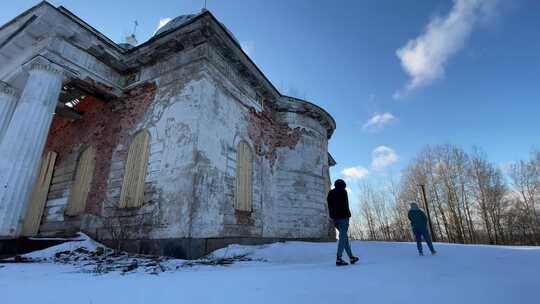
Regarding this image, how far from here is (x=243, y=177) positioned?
8.41m

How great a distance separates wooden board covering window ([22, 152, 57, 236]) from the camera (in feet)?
28.3

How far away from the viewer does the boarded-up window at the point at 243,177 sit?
802cm

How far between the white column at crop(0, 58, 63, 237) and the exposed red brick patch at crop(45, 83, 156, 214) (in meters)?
1.63

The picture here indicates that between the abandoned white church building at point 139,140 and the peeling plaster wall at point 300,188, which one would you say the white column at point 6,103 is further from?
the peeling plaster wall at point 300,188

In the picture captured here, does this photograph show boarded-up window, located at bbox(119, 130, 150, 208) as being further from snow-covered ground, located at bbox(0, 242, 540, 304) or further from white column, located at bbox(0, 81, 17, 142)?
white column, located at bbox(0, 81, 17, 142)

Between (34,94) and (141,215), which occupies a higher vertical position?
(34,94)

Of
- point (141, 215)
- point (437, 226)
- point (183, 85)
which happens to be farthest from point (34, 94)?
point (437, 226)

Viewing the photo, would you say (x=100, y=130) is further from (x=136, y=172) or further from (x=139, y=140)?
(x=136, y=172)

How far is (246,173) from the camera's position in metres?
8.63

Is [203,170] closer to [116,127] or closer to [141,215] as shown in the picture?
[141,215]

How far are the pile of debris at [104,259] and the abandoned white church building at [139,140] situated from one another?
362mm

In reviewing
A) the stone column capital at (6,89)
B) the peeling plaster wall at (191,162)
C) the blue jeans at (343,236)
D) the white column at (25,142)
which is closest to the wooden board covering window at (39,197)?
the peeling plaster wall at (191,162)

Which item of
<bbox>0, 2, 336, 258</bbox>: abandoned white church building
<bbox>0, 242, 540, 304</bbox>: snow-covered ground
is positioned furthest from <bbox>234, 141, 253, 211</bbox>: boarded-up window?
<bbox>0, 242, 540, 304</bbox>: snow-covered ground

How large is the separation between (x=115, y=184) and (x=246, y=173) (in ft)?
12.8
